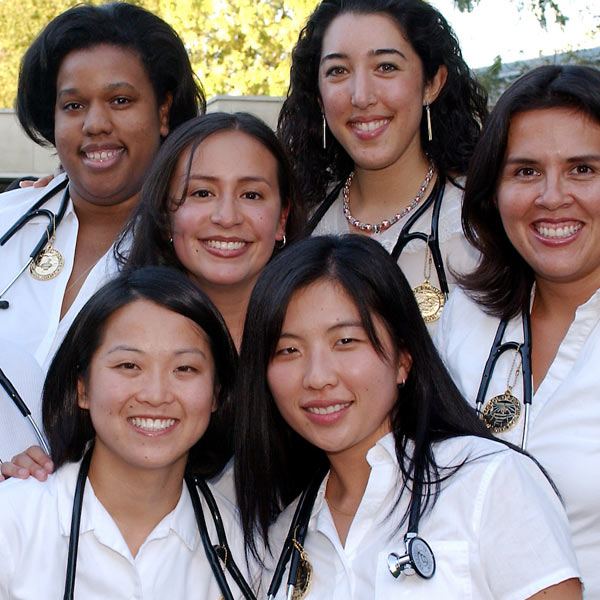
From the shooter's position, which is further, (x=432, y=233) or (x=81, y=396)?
(x=432, y=233)

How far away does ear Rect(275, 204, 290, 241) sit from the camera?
155 inches

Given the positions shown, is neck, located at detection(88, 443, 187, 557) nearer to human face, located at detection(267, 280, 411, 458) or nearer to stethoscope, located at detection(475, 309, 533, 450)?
human face, located at detection(267, 280, 411, 458)

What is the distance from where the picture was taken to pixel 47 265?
429 centimetres

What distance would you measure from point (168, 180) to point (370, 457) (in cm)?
143

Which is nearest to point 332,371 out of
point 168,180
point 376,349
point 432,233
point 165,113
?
point 376,349

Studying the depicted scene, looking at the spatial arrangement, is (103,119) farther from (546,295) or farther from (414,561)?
(414,561)

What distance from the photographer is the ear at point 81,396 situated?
3240 millimetres

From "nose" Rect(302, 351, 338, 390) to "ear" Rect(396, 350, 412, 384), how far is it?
0.24m

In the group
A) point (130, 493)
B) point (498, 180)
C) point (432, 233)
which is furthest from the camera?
point (432, 233)

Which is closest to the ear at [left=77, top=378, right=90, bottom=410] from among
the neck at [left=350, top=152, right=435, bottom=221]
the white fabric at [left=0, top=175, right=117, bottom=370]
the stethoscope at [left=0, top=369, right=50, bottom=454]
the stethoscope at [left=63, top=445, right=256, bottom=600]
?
the stethoscope at [left=63, top=445, right=256, bottom=600]

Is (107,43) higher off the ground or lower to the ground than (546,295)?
higher

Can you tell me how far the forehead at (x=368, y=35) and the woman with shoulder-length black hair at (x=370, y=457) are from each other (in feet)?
4.61

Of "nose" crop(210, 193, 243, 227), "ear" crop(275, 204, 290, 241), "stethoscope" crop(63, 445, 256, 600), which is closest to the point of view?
"stethoscope" crop(63, 445, 256, 600)

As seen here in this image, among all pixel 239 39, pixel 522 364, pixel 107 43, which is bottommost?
pixel 522 364
